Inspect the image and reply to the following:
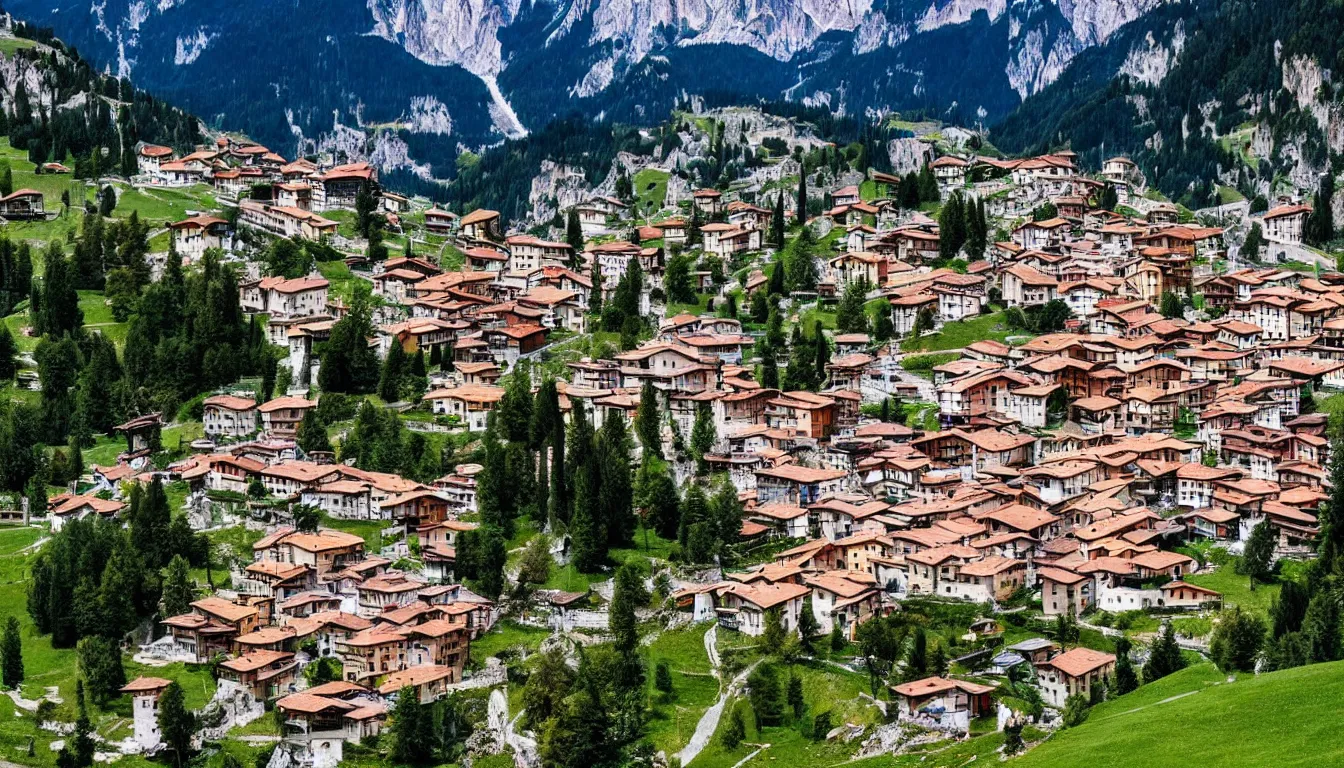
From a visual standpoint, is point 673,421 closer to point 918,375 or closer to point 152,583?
point 918,375

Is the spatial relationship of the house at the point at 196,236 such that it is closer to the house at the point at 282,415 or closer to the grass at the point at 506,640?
the house at the point at 282,415

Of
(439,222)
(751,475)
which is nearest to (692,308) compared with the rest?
(751,475)

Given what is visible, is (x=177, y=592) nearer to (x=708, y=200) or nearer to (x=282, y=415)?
(x=282, y=415)

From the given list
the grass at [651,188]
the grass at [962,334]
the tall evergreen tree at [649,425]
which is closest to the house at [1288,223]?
the grass at [962,334]

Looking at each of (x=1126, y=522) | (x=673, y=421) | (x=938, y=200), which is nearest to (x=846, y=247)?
(x=938, y=200)

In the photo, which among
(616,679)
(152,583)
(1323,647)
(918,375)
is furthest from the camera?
(918,375)

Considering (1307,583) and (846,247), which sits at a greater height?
(846,247)
